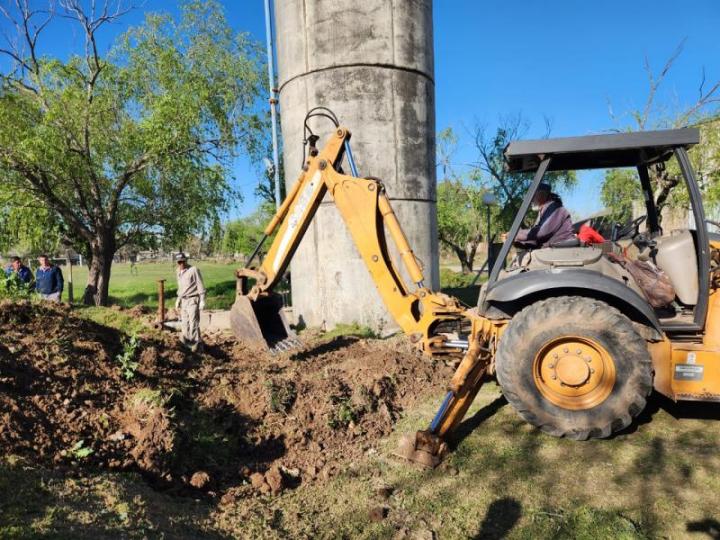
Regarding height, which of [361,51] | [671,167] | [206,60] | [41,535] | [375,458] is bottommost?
[375,458]

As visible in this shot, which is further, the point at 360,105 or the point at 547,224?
the point at 360,105

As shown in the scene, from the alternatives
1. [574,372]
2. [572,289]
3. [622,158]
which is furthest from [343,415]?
[622,158]

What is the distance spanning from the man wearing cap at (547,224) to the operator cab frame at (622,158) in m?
0.26

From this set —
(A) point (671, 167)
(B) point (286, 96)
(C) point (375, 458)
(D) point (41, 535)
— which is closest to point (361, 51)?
(B) point (286, 96)

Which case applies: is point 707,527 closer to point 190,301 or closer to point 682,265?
point 682,265

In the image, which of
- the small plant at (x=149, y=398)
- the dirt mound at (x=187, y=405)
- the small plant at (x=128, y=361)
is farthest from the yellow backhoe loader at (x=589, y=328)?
the small plant at (x=128, y=361)

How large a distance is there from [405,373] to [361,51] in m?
5.99

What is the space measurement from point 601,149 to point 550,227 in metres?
0.79

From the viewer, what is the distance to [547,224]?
15.1 feet

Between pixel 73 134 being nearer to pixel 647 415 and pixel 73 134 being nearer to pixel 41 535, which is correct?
pixel 41 535

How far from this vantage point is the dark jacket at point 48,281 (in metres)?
9.77

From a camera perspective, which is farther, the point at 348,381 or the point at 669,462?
the point at 348,381

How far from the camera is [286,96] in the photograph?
971 centimetres

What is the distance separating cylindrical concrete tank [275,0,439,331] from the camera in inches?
353
